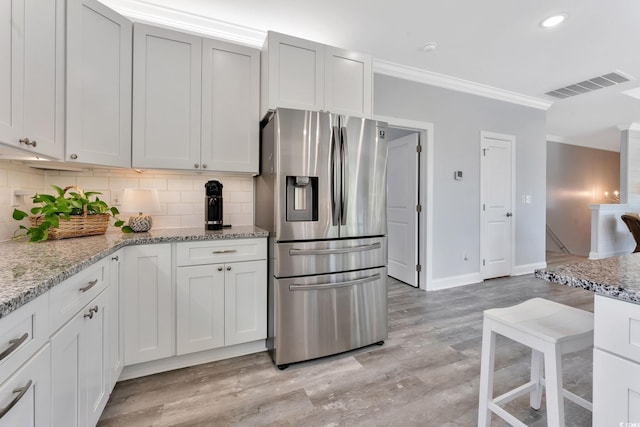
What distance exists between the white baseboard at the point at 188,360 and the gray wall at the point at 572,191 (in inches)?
303

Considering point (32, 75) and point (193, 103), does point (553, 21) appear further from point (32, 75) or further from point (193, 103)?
point (32, 75)

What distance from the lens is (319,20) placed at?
2.47m

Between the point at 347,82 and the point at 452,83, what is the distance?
2.02 meters

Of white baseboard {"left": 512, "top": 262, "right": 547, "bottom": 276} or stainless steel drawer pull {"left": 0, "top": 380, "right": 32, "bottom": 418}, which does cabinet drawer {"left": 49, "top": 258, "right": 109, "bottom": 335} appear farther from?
white baseboard {"left": 512, "top": 262, "right": 547, "bottom": 276}

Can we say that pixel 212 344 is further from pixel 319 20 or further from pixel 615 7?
pixel 615 7

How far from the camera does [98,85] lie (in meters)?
1.79

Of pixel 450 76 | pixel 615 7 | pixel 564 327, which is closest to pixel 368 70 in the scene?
pixel 450 76

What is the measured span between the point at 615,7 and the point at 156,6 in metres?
3.79

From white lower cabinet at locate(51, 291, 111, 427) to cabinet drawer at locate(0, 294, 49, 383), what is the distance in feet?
0.36

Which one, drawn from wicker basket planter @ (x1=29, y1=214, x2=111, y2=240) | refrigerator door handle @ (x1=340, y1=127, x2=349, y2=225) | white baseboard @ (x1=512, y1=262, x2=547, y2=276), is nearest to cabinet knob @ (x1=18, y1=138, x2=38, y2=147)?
wicker basket planter @ (x1=29, y1=214, x2=111, y2=240)

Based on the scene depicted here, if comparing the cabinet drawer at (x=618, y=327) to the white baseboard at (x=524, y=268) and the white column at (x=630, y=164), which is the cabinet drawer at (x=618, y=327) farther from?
the white column at (x=630, y=164)

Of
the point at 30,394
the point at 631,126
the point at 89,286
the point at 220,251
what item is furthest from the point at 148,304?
the point at 631,126

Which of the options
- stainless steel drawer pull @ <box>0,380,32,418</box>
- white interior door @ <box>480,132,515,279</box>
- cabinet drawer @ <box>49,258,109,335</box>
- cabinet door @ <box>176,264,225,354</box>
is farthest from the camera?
white interior door @ <box>480,132,515,279</box>

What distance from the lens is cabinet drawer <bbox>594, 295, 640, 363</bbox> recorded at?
78 cm
